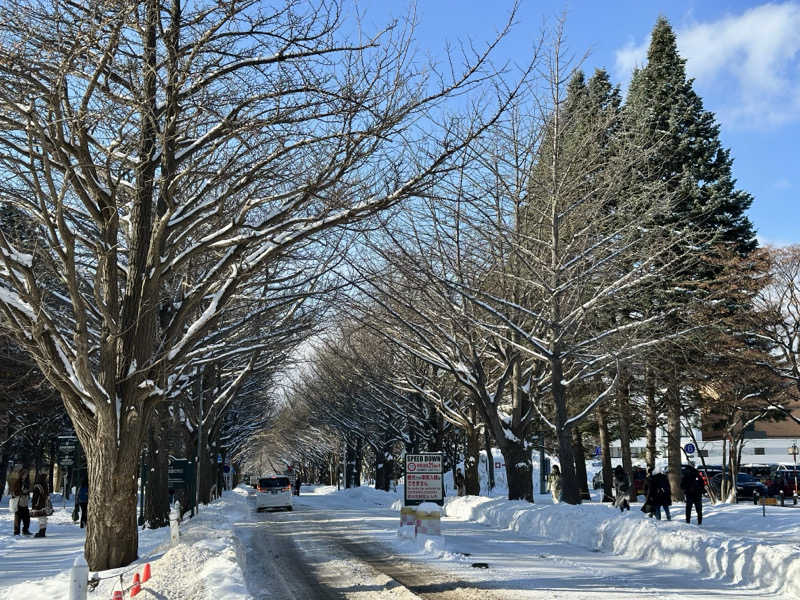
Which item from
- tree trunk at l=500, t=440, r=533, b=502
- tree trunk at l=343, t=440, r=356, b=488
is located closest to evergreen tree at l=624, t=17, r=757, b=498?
tree trunk at l=500, t=440, r=533, b=502

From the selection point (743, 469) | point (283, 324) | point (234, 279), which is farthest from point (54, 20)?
point (743, 469)

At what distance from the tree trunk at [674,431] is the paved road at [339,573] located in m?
15.4

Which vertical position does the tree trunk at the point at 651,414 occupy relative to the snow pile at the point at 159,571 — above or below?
above

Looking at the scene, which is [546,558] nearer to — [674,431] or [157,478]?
[157,478]

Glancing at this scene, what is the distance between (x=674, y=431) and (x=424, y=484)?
15.0m

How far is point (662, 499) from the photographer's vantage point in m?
20.6

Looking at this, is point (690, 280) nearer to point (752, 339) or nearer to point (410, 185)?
point (752, 339)

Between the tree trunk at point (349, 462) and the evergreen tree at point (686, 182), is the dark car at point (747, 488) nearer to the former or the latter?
the evergreen tree at point (686, 182)

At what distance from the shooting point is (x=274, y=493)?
36.1 metres

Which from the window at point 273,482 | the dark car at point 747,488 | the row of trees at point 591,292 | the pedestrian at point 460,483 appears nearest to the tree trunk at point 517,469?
the row of trees at point 591,292

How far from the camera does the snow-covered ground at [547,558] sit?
1052 centimetres

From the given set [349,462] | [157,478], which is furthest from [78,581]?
[349,462]

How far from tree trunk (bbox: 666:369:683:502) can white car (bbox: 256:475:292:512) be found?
16357 millimetres

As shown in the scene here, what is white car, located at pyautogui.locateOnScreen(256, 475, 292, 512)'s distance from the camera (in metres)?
35.9
